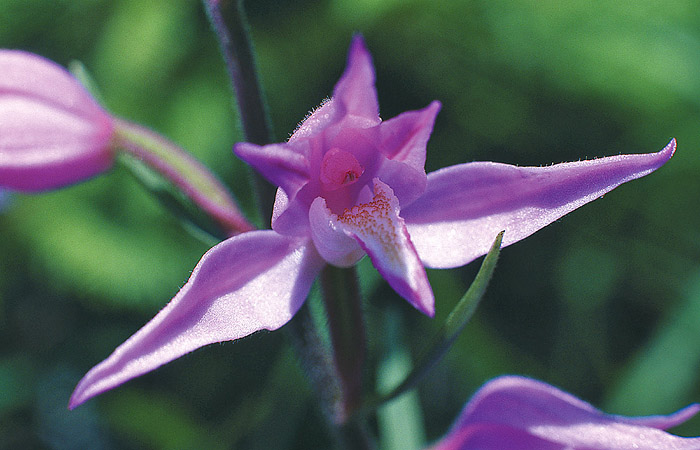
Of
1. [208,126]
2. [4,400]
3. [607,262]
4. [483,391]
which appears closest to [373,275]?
[483,391]

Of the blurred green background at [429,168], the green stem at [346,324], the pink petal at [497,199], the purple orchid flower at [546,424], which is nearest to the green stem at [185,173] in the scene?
the green stem at [346,324]

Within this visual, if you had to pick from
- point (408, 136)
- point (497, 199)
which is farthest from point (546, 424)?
point (408, 136)

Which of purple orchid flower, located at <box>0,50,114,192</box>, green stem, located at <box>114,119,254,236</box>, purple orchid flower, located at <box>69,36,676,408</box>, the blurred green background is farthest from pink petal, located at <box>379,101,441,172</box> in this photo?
the blurred green background

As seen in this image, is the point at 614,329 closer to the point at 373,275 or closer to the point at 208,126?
the point at 373,275

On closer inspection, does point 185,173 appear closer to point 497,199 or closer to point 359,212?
point 359,212

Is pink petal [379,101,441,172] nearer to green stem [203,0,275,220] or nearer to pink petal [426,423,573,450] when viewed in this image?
green stem [203,0,275,220]
